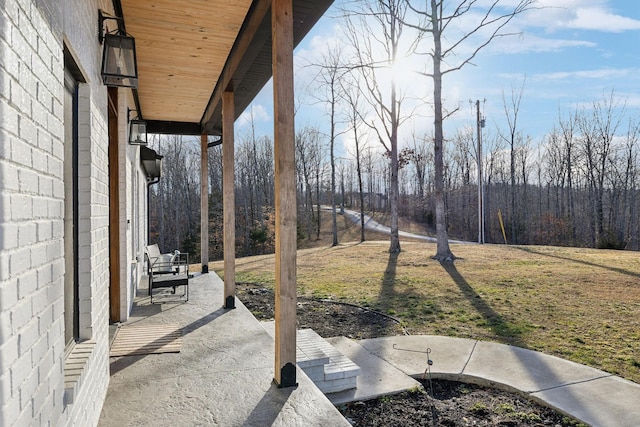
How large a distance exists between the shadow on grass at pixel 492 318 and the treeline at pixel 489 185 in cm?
1354

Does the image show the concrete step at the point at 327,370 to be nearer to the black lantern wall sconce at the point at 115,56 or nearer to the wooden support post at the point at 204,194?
the black lantern wall sconce at the point at 115,56

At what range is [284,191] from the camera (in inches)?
112

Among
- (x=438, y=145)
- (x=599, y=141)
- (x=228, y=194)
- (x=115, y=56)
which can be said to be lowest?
(x=228, y=194)

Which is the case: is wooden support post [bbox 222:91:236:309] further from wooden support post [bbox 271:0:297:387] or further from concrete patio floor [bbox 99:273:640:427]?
wooden support post [bbox 271:0:297:387]

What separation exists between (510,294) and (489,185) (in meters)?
27.6

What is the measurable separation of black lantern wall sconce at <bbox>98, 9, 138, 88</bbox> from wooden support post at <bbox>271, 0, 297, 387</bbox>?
43.9 inches

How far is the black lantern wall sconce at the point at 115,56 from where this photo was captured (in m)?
2.83

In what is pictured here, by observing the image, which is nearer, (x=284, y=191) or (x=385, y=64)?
(x=284, y=191)

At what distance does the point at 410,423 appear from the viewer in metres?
3.00

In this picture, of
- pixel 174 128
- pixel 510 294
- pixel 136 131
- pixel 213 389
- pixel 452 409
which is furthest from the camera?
pixel 174 128

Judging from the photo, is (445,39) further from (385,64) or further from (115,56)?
(115,56)

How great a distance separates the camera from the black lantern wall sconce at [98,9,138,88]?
111 inches

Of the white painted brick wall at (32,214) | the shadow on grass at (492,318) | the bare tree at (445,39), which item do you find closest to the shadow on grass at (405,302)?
the shadow on grass at (492,318)

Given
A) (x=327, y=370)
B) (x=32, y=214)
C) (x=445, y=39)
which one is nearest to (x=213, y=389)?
(x=327, y=370)
